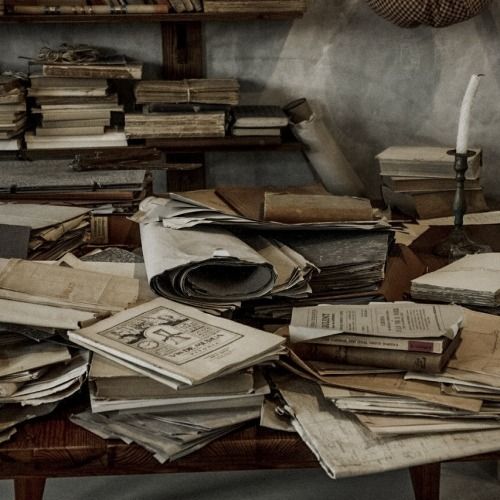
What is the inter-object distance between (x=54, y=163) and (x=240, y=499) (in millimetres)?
1019

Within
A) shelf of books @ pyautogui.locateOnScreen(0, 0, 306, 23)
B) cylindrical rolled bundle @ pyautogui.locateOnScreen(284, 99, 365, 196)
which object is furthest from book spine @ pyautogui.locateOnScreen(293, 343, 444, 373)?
shelf of books @ pyautogui.locateOnScreen(0, 0, 306, 23)

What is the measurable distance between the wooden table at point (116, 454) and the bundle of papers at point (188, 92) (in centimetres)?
159

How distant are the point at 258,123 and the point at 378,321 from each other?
1465 millimetres

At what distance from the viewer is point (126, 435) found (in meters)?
1.23

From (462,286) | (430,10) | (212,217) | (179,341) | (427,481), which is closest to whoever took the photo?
(179,341)

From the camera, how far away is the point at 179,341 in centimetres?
130

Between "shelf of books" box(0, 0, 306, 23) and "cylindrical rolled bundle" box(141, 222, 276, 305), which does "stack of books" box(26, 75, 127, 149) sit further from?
"cylindrical rolled bundle" box(141, 222, 276, 305)

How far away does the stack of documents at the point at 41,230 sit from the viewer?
5.90 feet

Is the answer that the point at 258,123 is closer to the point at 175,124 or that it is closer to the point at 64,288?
the point at 175,124

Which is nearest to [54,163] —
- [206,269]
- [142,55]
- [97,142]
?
[97,142]

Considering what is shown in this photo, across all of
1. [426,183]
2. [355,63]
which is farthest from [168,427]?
[355,63]

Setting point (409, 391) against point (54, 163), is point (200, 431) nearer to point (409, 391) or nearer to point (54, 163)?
point (409, 391)

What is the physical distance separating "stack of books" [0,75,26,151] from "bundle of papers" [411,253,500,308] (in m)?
1.45

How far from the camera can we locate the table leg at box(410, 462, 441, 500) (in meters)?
1.90
